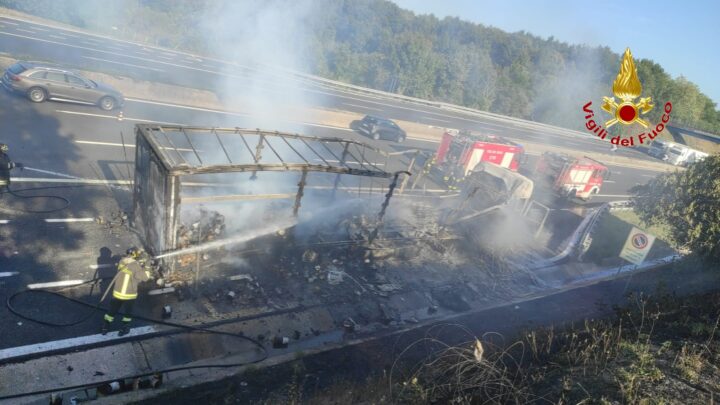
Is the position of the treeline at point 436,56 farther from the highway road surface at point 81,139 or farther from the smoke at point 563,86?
the highway road surface at point 81,139

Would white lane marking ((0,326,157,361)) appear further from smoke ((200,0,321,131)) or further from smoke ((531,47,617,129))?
smoke ((531,47,617,129))

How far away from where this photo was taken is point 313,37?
40.2 meters

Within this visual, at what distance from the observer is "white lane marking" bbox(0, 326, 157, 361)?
20.6 feet

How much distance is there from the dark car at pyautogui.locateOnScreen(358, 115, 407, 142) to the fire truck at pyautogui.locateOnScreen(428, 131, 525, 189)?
16.7 ft

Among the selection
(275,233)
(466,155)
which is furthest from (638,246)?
(275,233)

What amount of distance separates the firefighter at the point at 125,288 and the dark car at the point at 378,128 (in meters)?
19.3

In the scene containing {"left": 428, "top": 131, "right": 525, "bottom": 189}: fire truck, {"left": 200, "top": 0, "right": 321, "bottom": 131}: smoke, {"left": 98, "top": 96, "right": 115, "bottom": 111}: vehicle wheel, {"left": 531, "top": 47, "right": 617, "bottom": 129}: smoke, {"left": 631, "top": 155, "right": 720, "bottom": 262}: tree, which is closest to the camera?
{"left": 631, "top": 155, "right": 720, "bottom": 262}: tree

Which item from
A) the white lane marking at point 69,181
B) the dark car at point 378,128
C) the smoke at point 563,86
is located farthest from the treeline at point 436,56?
the white lane marking at point 69,181

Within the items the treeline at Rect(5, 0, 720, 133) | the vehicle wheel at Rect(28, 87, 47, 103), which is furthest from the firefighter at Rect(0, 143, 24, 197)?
the treeline at Rect(5, 0, 720, 133)

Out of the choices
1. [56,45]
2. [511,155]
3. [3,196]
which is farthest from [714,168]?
[56,45]

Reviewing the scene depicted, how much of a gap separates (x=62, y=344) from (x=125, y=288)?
1.23 meters

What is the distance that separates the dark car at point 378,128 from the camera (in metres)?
25.3

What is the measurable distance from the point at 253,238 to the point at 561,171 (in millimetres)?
17956

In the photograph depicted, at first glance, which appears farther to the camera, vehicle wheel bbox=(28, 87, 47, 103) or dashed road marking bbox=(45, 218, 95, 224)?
vehicle wheel bbox=(28, 87, 47, 103)
